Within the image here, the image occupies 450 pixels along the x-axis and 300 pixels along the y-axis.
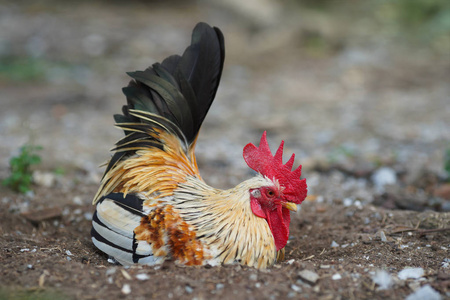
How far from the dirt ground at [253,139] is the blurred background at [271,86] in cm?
4

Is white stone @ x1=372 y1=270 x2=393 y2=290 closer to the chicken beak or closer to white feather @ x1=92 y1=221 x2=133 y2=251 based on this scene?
the chicken beak

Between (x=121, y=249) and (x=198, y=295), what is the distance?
0.86m

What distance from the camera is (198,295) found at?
9.75ft

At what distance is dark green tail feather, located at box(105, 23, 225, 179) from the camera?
13.0ft

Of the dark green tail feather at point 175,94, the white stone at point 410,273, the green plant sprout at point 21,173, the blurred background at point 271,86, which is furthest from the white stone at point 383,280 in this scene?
the green plant sprout at point 21,173

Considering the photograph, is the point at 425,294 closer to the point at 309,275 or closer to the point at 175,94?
the point at 309,275

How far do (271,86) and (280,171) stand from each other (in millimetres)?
7037

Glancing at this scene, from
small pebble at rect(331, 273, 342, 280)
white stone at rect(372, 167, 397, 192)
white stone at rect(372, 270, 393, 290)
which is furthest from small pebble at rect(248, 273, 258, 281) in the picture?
white stone at rect(372, 167, 397, 192)

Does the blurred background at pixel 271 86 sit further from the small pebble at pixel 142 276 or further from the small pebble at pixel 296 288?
the small pebble at pixel 142 276

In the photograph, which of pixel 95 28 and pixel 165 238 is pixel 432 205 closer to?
pixel 165 238

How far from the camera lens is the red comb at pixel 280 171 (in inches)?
140

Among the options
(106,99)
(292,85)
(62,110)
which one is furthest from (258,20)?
(62,110)

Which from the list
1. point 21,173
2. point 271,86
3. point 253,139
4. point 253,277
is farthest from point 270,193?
point 271,86

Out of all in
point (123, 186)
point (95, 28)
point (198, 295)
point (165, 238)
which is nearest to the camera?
point (198, 295)
